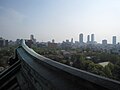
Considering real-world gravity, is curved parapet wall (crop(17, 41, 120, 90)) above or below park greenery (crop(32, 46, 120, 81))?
above

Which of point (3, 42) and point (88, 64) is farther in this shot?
point (3, 42)

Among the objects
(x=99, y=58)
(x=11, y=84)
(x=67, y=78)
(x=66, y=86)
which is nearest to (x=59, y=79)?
(x=67, y=78)

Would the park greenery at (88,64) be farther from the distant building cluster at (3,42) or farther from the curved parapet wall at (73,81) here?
the distant building cluster at (3,42)

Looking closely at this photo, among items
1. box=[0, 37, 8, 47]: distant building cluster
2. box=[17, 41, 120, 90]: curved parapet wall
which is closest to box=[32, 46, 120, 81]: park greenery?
box=[17, 41, 120, 90]: curved parapet wall

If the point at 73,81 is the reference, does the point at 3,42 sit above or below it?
below

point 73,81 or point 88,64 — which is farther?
point 88,64

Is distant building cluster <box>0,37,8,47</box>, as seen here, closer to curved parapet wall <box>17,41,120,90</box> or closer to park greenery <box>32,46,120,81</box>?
park greenery <box>32,46,120,81</box>

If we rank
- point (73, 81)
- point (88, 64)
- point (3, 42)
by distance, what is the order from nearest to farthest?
1. point (73, 81)
2. point (88, 64)
3. point (3, 42)

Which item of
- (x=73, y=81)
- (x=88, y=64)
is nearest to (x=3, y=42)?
(x=88, y=64)

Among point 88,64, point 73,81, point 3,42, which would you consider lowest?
point 88,64

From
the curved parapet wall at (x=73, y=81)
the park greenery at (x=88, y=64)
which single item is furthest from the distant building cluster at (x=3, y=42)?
the curved parapet wall at (x=73, y=81)

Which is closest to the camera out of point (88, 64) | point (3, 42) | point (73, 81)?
point (73, 81)

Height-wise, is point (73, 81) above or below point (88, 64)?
above

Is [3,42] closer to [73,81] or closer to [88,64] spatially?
[88,64]
